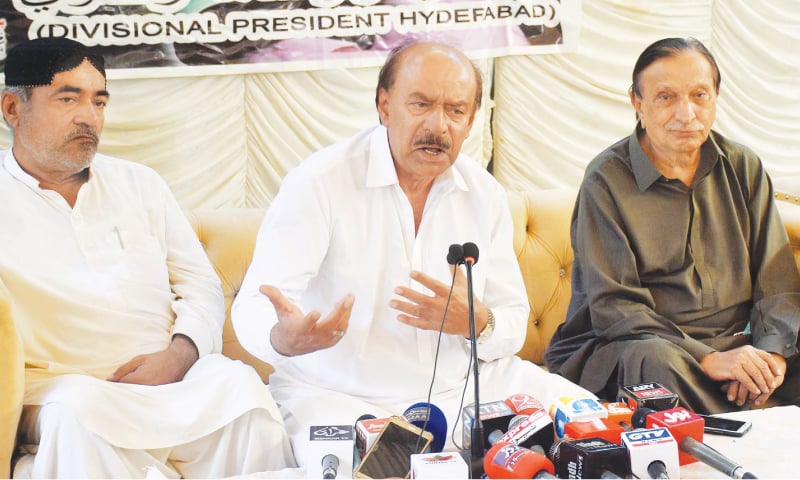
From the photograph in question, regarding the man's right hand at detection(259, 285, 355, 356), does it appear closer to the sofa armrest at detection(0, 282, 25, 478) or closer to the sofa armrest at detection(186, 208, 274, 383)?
the sofa armrest at detection(0, 282, 25, 478)

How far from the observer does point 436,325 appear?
6.83ft

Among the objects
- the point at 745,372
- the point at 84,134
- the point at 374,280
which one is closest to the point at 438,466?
the point at 374,280

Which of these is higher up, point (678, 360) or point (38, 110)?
point (38, 110)

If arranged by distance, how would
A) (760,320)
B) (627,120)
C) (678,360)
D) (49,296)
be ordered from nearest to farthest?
(49,296) < (678,360) < (760,320) < (627,120)

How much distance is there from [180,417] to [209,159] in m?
1.70

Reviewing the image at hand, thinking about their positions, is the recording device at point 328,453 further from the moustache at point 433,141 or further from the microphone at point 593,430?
the moustache at point 433,141

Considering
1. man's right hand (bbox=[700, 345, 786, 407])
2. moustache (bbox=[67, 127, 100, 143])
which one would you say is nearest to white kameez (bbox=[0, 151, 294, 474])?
moustache (bbox=[67, 127, 100, 143])

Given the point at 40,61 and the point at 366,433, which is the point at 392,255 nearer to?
the point at 366,433

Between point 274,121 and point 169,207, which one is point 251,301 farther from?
point 274,121

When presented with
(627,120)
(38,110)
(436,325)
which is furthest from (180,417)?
(627,120)

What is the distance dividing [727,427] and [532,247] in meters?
1.24

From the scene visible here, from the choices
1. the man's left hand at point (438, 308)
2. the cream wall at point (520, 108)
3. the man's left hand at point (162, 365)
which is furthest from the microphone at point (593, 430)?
the cream wall at point (520, 108)

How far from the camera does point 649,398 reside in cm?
175

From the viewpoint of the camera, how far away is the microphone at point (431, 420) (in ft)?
5.50
